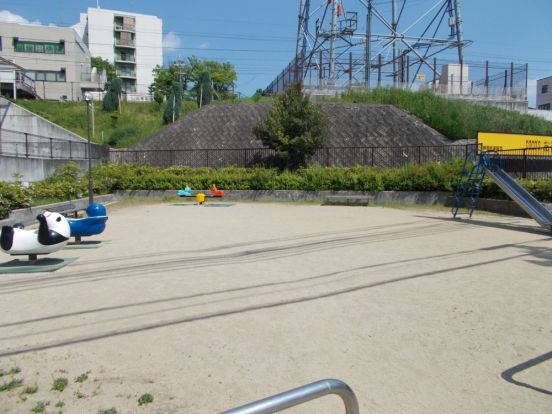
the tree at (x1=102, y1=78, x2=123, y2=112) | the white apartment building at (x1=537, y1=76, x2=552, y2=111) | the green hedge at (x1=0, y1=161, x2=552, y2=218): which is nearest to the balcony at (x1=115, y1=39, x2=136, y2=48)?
the tree at (x1=102, y1=78, x2=123, y2=112)

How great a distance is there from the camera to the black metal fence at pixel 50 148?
82.1 ft

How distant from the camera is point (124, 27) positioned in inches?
3187

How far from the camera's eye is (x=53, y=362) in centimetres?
411

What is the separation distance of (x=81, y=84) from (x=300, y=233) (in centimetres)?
5994

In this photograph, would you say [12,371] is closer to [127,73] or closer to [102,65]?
[102,65]

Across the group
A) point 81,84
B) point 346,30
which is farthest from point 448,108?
point 81,84

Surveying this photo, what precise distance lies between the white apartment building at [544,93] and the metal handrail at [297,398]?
83.1 meters

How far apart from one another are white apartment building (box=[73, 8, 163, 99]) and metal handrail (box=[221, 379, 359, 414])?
8191 cm

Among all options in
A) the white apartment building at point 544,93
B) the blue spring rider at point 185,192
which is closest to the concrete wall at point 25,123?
the blue spring rider at point 185,192

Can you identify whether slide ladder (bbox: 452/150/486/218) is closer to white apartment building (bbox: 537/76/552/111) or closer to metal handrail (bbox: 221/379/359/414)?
metal handrail (bbox: 221/379/359/414)

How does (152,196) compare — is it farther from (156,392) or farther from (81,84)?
(81,84)

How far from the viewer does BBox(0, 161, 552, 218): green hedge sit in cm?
1944

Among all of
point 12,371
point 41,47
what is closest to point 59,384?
point 12,371

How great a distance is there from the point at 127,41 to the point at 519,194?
267 feet
